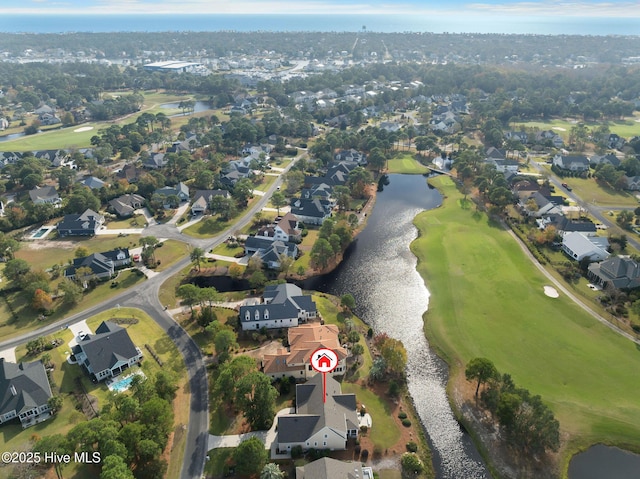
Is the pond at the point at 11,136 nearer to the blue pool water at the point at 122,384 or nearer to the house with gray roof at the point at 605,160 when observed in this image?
the blue pool water at the point at 122,384

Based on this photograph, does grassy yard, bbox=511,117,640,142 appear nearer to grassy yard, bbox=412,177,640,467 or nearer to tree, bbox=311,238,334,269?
grassy yard, bbox=412,177,640,467

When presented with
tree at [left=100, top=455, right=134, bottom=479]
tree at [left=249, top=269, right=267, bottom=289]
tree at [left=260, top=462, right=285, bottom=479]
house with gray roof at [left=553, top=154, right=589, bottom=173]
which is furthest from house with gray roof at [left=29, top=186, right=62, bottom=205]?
house with gray roof at [left=553, top=154, right=589, bottom=173]

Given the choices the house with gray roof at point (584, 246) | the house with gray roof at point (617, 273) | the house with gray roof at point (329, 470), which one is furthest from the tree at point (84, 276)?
the house with gray roof at point (584, 246)

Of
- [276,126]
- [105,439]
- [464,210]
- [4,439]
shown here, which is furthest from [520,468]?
[276,126]

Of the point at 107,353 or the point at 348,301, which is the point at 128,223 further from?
the point at 348,301

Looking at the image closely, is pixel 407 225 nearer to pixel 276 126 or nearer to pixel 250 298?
pixel 250 298

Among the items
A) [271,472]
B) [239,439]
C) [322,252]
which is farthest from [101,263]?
[271,472]
